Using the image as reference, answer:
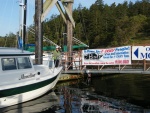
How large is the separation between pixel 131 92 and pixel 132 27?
5341 centimetres

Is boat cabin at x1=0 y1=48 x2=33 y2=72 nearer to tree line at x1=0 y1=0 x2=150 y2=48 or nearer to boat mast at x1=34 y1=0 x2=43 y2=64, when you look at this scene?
boat mast at x1=34 y1=0 x2=43 y2=64

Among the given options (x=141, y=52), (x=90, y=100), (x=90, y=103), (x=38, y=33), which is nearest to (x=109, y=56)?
(x=141, y=52)

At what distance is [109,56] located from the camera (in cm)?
1830

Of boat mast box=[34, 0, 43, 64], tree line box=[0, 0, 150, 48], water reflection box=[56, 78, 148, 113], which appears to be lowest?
water reflection box=[56, 78, 148, 113]

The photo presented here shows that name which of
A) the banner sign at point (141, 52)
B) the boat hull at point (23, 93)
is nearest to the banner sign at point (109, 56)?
the banner sign at point (141, 52)

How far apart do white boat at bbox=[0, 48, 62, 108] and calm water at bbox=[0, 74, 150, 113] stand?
37cm

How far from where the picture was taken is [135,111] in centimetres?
1194

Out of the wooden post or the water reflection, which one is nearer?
the water reflection

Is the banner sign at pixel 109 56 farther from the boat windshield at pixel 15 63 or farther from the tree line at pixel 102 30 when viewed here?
the tree line at pixel 102 30

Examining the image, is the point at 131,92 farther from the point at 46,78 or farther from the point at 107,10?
the point at 107,10

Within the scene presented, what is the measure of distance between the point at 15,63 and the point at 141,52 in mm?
7476

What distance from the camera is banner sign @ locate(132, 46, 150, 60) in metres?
16.6

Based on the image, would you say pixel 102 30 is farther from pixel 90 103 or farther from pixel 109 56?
pixel 90 103

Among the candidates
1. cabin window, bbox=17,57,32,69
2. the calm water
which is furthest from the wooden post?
cabin window, bbox=17,57,32,69
